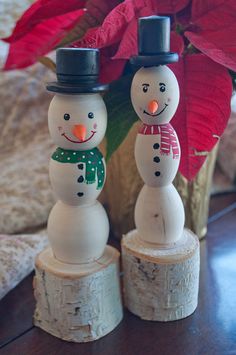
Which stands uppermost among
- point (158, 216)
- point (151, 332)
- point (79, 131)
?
point (79, 131)

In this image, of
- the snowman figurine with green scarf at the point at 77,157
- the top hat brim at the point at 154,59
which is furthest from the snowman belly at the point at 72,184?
the top hat brim at the point at 154,59

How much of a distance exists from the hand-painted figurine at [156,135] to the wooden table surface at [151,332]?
90 mm

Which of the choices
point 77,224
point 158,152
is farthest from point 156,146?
point 77,224

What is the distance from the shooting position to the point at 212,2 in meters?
0.50

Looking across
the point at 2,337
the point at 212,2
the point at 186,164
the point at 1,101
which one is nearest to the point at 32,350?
the point at 2,337

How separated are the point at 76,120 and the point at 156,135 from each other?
8cm

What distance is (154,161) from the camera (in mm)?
482

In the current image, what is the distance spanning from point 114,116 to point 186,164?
0.10 metres

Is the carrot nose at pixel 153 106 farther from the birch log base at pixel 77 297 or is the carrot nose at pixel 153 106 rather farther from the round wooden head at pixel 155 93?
the birch log base at pixel 77 297

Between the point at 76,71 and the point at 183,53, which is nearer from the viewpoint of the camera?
the point at 76,71

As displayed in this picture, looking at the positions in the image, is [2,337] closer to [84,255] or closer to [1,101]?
[84,255]

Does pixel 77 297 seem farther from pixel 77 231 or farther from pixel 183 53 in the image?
pixel 183 53

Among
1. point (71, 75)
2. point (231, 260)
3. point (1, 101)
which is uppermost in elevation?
point (71, 75)

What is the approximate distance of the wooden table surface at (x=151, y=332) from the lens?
1.57 ft
